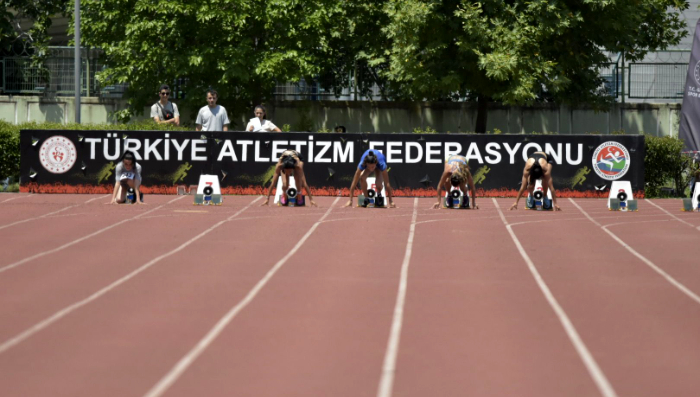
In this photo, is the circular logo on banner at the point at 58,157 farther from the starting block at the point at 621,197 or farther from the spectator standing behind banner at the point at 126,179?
Answer: the starting block at the point at 621,197

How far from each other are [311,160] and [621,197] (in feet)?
21.6

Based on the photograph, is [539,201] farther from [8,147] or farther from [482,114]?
[8,147]

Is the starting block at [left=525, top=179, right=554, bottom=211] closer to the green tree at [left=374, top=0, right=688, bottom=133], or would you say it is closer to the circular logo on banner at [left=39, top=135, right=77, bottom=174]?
the green tree at [left=374, top=0, right=688, bottom=133]

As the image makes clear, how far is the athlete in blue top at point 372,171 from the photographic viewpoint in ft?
66.7

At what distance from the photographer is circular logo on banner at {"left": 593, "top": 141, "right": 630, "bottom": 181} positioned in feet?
77.2

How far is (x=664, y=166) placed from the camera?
24.6 m

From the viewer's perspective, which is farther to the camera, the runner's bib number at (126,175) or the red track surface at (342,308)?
the runner's bib number at (126,175)

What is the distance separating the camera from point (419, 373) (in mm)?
7758

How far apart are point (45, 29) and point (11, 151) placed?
9.81m

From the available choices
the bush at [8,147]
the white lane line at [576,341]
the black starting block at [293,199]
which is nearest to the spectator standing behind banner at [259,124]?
the black starting block at [293,199]

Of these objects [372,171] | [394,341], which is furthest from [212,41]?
[394,341]

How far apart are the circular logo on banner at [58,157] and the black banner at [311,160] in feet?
0.07

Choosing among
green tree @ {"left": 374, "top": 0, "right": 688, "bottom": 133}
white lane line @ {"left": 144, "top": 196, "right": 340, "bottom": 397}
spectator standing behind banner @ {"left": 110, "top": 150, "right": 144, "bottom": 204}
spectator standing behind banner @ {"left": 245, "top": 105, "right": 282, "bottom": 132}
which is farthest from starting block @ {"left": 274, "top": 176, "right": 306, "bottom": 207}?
green tree @ {"left": 374, "top": 0, "right": 688, "bottom": 133}

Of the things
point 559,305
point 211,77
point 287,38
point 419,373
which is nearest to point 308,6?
point 287,38
